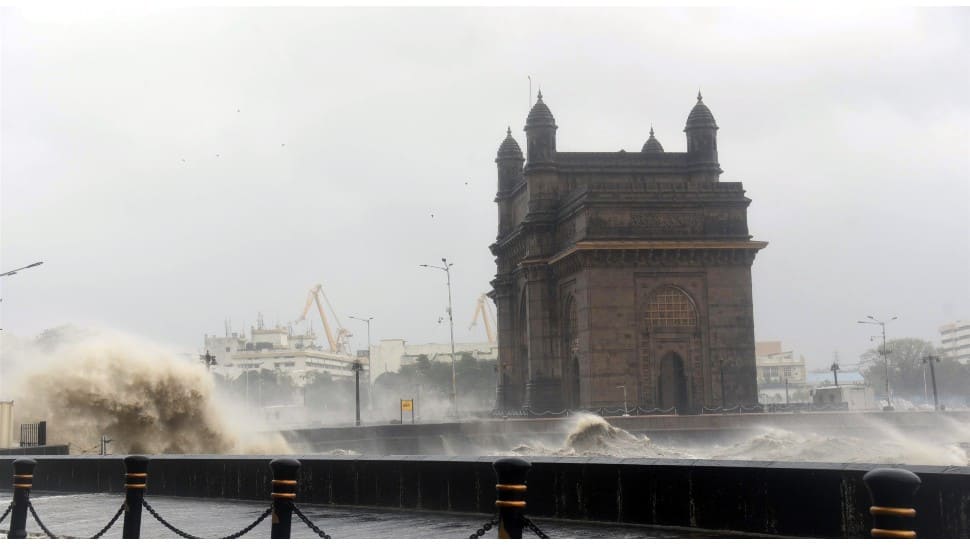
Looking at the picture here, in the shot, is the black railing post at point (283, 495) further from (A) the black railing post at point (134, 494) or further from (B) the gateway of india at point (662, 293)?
(B) the gateway of india at point (662, 293)

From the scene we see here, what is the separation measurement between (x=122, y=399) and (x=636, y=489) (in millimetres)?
31561

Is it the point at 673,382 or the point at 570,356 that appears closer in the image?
the point at 673,382

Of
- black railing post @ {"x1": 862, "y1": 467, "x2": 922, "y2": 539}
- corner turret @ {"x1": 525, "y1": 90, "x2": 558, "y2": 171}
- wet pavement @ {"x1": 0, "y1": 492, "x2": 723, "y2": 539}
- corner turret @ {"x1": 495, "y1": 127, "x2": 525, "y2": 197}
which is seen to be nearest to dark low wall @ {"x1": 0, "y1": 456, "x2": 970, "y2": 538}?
wet pavement @ {"x1": 0, "y1": 492, "x2": 723, "y2": 539}

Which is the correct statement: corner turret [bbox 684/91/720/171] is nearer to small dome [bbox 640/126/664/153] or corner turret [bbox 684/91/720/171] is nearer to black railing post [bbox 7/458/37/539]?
small dome [bbox 640/126/664/153]

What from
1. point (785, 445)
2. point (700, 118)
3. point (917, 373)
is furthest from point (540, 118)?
point (917, 373)

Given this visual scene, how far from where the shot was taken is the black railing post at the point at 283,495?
412 inches

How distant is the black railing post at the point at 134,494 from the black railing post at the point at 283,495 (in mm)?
2391

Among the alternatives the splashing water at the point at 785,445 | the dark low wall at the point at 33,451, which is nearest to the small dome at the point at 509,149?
the splashing water at the point at 785,445

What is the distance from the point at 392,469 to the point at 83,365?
2867cm

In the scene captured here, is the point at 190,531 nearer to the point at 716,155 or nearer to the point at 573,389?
the point at 573,389

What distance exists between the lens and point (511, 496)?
9734 millimetres

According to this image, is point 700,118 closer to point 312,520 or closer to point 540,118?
point 540,118

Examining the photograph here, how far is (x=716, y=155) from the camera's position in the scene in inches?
2483

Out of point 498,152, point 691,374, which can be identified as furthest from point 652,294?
point 498,152
